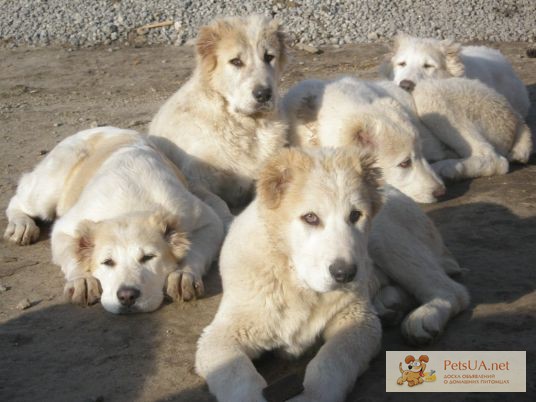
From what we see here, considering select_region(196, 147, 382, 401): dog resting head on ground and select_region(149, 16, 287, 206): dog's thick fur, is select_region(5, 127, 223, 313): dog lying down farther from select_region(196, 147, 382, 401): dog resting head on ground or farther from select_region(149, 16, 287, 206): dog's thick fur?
select_region(196, 147, 382, 401): dog resting head on ground

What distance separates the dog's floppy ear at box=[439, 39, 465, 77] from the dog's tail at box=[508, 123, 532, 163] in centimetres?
103

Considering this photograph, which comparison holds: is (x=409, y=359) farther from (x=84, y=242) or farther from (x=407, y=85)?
(x=407, y=85)

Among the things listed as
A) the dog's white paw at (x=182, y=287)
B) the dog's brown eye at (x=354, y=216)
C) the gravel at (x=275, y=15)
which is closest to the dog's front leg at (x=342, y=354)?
the dog's brown eye at (x=354, y=216)

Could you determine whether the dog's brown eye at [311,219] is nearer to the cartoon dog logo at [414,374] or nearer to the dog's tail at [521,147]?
the cartoon dog logo at [414,374]

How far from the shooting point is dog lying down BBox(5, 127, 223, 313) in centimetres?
572

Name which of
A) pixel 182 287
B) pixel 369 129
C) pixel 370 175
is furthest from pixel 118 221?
pixel 369 129

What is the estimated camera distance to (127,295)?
18.1 ft

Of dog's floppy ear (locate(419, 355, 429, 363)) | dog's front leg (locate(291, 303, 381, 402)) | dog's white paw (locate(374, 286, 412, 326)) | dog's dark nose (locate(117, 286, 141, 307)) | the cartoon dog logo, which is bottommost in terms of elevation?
dog's dark nose (locate(117, 286, 141, 307))

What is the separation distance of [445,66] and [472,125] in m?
1.17

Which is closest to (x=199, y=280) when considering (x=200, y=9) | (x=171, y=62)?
(x=171, y=62)

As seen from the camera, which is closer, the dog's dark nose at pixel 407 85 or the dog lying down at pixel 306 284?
the dog lying down at pixel 306 284

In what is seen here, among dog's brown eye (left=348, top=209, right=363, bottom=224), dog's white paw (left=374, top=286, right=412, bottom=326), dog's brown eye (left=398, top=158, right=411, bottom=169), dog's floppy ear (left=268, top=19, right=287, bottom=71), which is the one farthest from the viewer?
dog's floppy ear (left=268, top=19, right=287, bottom=71)

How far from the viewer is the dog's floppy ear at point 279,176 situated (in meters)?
4.57

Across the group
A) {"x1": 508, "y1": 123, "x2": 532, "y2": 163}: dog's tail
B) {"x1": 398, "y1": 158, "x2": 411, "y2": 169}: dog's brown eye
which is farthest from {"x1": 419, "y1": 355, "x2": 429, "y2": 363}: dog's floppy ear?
{"x1": 508, "y1": 123, "x2": 532, "y2": 163}: dog's tail
